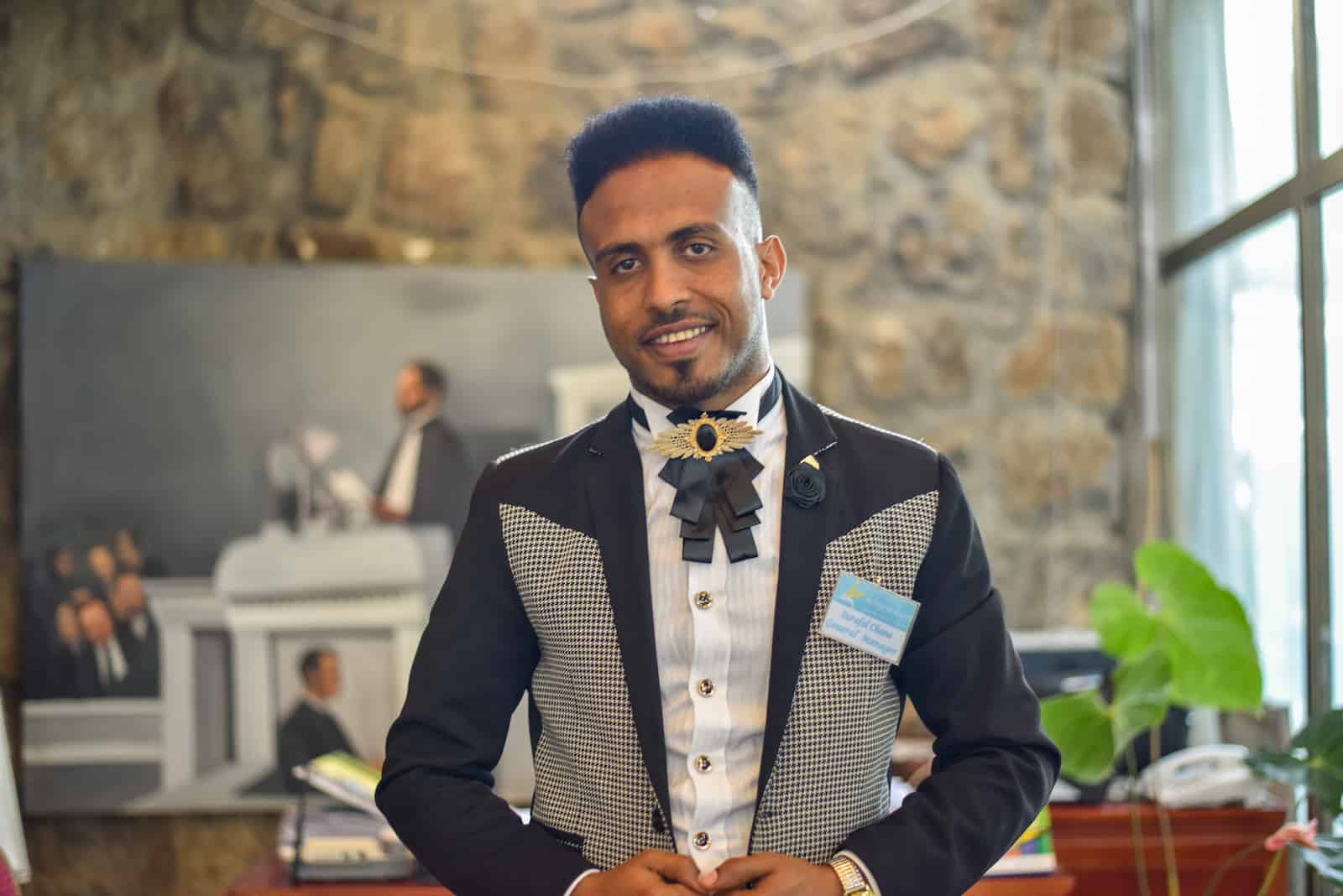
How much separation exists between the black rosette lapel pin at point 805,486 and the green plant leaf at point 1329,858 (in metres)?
1.17

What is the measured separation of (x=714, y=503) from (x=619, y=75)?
2204 mm

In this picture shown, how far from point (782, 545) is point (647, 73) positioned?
2.25 m

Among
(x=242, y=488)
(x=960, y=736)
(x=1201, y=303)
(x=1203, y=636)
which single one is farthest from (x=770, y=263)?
(x=1201, y=303)

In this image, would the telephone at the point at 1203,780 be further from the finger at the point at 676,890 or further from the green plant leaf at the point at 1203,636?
the finger at the point at 676,890

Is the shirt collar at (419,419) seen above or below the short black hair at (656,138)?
below

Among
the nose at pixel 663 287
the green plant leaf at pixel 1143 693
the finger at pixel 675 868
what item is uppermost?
the nose at pixel 663 287

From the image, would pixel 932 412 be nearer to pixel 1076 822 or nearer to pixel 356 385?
pixel 1076 822

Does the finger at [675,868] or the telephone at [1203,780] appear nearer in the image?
the finger at [675,868]

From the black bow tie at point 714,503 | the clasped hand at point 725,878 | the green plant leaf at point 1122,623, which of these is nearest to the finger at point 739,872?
the clasped hand at point 725,878

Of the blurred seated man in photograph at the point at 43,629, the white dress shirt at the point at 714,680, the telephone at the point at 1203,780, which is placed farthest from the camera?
the blurred seated man in photograph at the point at 43,629

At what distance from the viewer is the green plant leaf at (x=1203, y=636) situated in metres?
2.43

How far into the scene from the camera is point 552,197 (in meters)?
3.26

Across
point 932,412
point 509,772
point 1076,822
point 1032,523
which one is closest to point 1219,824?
point 1076,822

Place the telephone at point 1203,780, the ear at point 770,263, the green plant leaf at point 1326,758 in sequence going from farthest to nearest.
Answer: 1. the telephone at point 1203,780
2. the green plant leaf at point 1326,758
3. the ear at point 770,263
